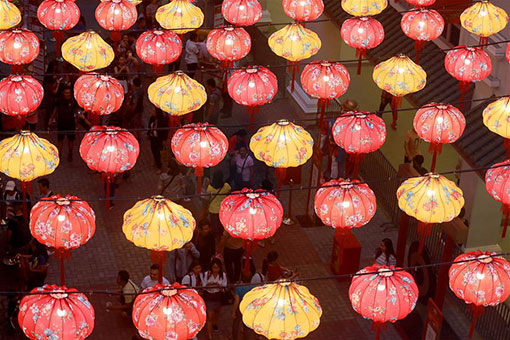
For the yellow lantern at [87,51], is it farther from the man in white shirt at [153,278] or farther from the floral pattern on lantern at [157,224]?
the floral pattern on lantern at [157,224]

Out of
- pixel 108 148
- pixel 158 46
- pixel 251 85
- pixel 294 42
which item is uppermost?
pixel 294 42

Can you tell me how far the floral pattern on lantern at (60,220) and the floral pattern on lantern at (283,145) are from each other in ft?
11.3

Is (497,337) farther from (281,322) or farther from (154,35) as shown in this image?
(154,35)

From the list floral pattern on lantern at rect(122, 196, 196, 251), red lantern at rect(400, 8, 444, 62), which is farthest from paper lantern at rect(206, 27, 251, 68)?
floral pattern on lantern at rect(122, 196, 196, 251)

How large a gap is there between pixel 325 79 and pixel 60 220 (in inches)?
249

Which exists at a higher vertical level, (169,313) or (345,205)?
(345,205)

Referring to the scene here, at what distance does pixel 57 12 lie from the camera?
23703mm

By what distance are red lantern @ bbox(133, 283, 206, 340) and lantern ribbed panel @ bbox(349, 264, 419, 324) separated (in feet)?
7.24

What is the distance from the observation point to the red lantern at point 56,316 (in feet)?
48.8

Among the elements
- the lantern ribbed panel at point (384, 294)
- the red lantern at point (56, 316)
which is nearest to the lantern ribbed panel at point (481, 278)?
the lantern ribbed panel at point (384, 294)

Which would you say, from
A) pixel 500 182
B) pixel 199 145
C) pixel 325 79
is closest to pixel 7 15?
pixel 199 145

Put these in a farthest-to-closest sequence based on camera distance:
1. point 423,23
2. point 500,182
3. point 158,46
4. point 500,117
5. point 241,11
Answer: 1. point 241,11
2. point 423,23
3. point 158,46
4. point 500,117
5. point 500,182

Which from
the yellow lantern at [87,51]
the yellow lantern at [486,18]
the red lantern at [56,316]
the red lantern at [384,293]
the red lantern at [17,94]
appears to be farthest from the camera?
the yellow lantern at [87,51]

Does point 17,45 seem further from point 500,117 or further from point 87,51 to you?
point 500,117
